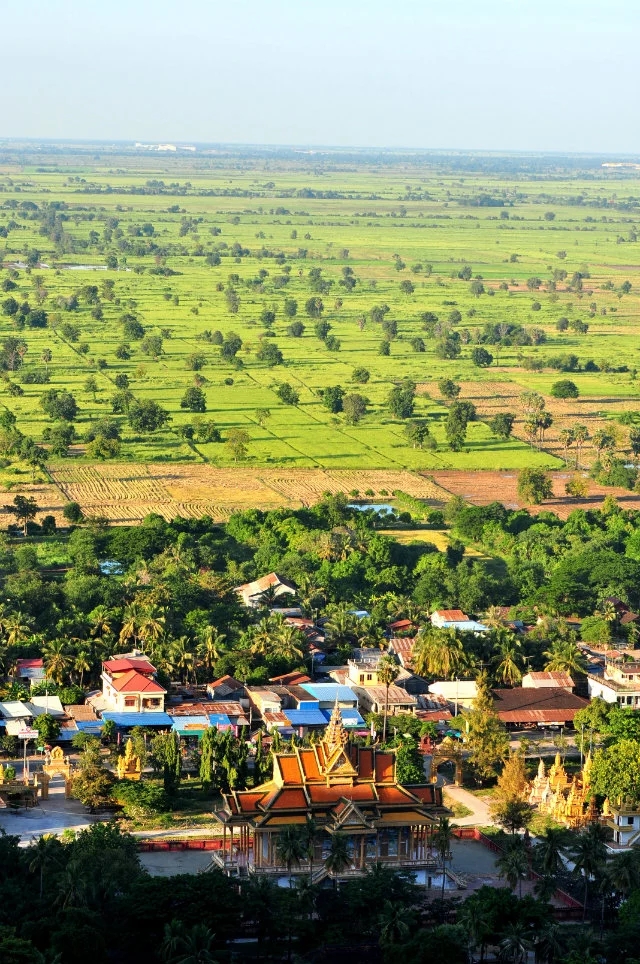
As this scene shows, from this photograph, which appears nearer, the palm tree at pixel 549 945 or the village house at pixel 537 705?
the palm tree at pixel 549 945

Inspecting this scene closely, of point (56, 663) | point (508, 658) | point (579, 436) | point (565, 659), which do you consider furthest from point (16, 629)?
point (579, 436)

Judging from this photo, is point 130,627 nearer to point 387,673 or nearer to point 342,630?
point 342,630

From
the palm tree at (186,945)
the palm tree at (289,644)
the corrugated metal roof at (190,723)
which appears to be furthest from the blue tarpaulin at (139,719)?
the palm tree at (186,945)

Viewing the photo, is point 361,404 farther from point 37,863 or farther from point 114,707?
point 37,863

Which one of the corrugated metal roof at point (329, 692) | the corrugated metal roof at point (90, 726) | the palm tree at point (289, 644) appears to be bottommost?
the corrugated metal roof at point (329, 692)

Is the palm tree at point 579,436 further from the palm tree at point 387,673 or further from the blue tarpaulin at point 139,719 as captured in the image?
the blue tarpaulin at point 139,719

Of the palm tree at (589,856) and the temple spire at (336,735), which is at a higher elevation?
the temple spire at (336,735)

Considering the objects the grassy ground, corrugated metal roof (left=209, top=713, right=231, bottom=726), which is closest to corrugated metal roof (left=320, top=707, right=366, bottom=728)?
corrugated metal roof (left=209, top=713, right=231, bottom=726)
